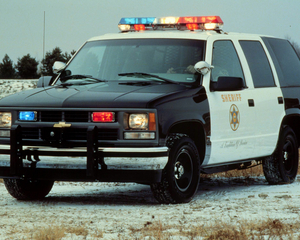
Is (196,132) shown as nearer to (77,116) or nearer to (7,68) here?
(77,116)

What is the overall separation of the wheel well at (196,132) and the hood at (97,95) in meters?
0.42

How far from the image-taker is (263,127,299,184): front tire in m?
9.15

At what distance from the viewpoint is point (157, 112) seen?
6.48 metres

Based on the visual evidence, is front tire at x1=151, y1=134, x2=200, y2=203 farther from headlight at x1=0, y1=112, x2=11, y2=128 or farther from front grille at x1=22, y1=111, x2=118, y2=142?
headlight at x1=0, y1=112, x2=11, y2=128

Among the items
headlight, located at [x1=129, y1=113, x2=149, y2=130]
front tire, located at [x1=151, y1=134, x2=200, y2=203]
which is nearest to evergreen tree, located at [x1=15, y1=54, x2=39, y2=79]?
front tire, located at [x1=151, y1=134, x2=200, y2=203]

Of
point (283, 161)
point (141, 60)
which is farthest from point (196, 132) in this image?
point (283, 161)

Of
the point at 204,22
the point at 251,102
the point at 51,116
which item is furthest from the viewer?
the point at 204,22

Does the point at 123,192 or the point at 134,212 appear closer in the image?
the point at 134,212

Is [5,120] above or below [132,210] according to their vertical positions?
above

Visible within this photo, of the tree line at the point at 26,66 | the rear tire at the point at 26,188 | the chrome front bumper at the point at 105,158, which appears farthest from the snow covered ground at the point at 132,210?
the tree line at the point at 26,66

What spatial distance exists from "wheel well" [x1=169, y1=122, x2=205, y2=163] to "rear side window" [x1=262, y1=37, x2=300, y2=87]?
221cm

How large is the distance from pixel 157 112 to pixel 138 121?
20 cm

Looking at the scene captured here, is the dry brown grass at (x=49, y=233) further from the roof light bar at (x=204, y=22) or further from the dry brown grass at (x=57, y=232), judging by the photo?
the roof light bar at (x=204, y=22)

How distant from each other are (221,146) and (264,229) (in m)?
2.23
